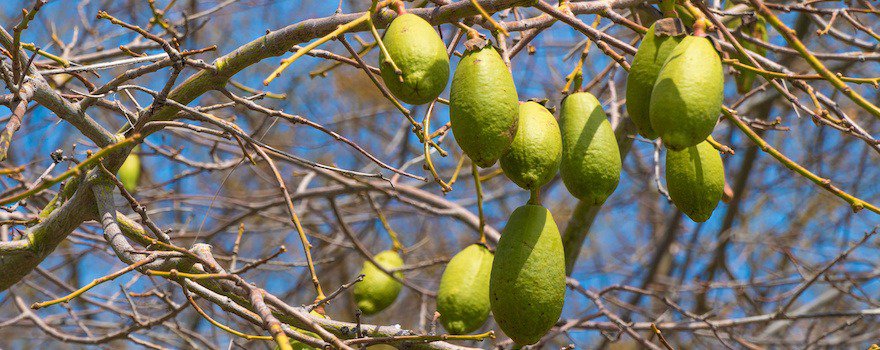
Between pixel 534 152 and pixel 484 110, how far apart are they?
0.46ft

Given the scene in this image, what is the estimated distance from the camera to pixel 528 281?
5.21ft

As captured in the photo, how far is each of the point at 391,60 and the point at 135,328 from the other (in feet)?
5.67

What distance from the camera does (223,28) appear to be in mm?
7246

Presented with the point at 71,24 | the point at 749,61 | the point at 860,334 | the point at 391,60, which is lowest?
the point at 391,60

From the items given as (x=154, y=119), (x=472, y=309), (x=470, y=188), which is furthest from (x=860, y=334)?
(x=154, y=119)

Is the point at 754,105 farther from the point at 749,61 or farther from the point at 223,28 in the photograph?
the point at 223,28

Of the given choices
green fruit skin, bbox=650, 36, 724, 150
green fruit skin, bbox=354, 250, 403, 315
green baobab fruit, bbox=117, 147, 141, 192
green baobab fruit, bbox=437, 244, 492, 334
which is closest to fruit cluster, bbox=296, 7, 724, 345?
green fruit skin, bbox=650, 36, 724, 150

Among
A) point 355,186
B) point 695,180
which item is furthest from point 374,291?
point 695,180

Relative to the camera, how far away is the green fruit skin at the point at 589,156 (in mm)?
1644

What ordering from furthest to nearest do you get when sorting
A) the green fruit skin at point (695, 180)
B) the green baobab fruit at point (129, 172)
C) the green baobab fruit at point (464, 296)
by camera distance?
the green baobab fruit at point (129, 172) < the green baobab fruit at point (464, 296) < the green fruit skin at point (695, 180)

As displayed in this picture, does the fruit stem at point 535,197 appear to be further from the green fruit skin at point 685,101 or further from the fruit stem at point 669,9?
the fruit stem at point 669,9

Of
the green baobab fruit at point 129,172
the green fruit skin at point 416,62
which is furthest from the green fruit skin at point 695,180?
the green baobab fruit at point 129,172

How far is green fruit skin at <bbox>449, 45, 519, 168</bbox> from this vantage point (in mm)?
1502

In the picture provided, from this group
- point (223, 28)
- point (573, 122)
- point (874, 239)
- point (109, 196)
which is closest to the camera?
point (573, 122)
